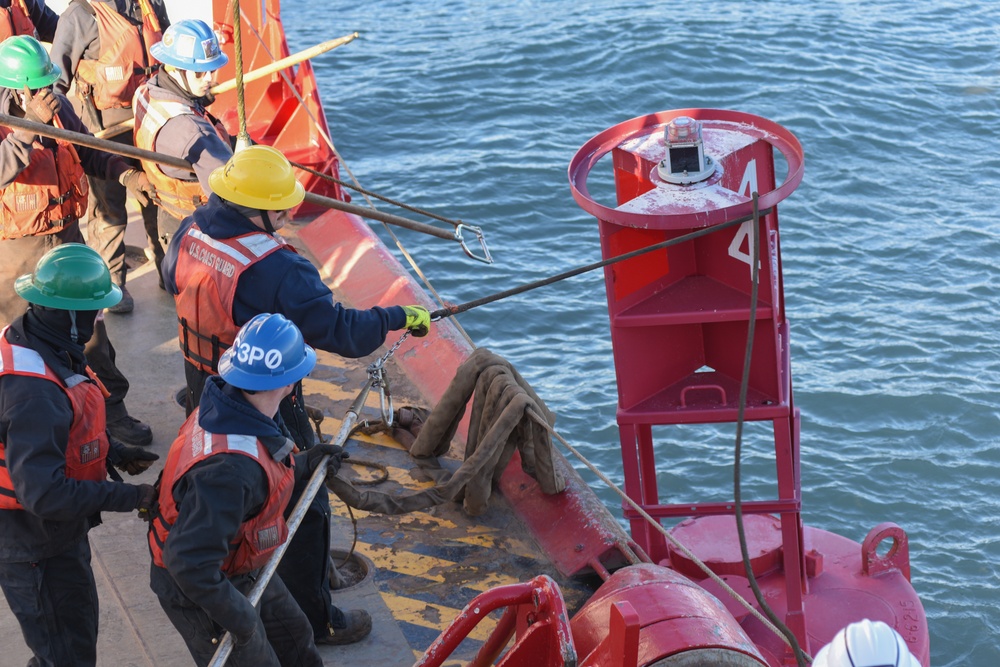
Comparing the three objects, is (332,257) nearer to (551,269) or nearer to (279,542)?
(551,269)

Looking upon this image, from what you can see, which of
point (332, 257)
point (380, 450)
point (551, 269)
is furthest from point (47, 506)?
point (551, 269)

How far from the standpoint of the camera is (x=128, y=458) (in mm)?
4863

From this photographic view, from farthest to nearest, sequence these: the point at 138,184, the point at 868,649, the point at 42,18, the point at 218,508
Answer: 1. the point at 42,18
2. the point at 138,184
3. the point at 218,508
4. the point at 868,649

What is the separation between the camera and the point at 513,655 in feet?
12.2

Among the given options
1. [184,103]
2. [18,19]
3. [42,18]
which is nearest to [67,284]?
[184,103]

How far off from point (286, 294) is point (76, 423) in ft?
3.23

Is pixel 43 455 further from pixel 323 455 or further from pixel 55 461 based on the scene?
pixel 323 455

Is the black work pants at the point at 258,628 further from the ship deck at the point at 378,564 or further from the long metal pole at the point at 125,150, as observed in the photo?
the long metal pole at the point at 125,150

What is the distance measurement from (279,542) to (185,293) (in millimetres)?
1314

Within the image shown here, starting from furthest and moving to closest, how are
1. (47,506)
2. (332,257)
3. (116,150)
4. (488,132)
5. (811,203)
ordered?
(488,132) → (811,203) → (332,257) → (116,150) → (47,506)

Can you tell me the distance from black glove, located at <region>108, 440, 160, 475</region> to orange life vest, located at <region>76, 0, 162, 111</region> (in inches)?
145

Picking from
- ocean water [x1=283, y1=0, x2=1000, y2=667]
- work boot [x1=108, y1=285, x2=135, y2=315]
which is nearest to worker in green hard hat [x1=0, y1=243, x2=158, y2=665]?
work boot [x1=108, y1=285, x2=135, y2=315]

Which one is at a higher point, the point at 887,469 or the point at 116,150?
the point at 116,150

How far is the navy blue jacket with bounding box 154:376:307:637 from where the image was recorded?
144 inches
